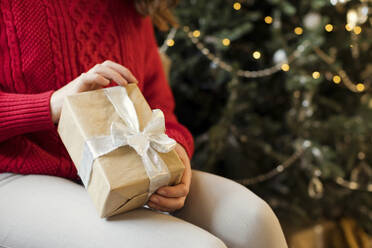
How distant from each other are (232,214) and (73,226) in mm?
269

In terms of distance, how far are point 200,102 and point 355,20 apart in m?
0.64

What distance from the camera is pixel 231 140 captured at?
127 cm

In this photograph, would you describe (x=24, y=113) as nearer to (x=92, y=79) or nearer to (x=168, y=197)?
(x=92, y=79)

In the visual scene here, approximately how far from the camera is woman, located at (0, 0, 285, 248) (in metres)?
0.52

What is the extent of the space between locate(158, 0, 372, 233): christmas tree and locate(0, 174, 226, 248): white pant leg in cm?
67

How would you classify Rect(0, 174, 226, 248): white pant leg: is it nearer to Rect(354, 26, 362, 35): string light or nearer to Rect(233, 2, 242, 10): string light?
Rect(233, 2, 242, 10): string light

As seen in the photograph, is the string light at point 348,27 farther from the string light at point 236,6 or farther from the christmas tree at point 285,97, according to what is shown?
the string light at point 236,6

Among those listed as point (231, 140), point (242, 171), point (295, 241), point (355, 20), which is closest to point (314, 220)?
point (295, 241)

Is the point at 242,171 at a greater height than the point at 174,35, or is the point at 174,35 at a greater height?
the point at 174,35

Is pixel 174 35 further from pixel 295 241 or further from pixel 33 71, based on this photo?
pixel 295 241

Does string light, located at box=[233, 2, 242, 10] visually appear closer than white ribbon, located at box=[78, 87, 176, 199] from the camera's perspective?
No

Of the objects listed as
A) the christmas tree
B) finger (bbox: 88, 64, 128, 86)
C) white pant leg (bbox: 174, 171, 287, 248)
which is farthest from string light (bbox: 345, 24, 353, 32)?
finger (bbox: 88, 64, 128, 86)

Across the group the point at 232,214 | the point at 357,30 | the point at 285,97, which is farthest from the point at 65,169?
the point at 357,30

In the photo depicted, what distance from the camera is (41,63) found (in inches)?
25.2
